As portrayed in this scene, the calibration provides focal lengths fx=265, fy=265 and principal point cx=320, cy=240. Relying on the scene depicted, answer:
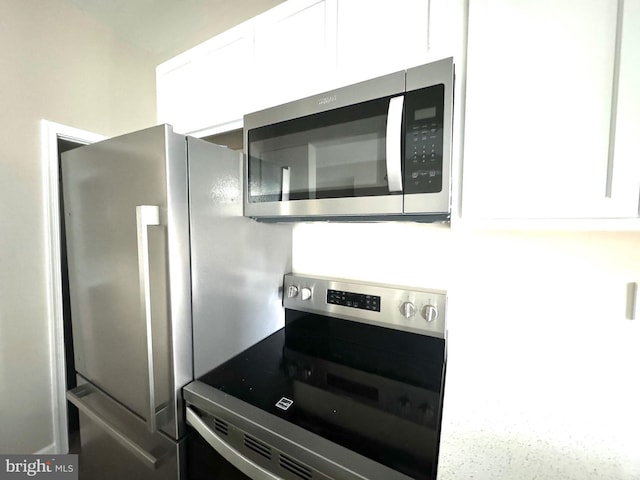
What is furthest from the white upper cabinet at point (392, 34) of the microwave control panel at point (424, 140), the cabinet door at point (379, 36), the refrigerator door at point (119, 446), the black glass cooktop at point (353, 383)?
the refrigerator door at point (119, 446)

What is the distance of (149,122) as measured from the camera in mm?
1913

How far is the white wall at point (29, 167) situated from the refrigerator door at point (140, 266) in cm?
75

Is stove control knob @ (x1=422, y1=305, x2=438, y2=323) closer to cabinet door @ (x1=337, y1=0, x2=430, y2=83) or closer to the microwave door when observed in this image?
the microwave door

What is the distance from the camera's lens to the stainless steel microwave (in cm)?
73

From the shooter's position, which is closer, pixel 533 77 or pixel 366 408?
pixel 533 77

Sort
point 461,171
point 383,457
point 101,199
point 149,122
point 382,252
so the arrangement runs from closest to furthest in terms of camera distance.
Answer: point 383,457, point 461,171, point 101,199, point 382,252, point 149,122

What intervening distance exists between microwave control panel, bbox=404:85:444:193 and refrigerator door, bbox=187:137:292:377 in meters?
0.62

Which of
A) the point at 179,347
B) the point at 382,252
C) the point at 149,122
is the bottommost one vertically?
the point at 179,347

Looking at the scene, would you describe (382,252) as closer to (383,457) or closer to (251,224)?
(251,224)

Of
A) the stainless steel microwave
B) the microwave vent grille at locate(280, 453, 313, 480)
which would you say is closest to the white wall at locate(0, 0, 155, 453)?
the stainless steel microwave

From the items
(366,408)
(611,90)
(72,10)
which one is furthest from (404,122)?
(72,10)

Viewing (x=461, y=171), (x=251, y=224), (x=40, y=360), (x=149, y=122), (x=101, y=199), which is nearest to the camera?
(x=461, y=171)

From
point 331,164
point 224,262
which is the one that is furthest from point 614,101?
point 224,262

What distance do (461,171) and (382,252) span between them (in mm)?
521
